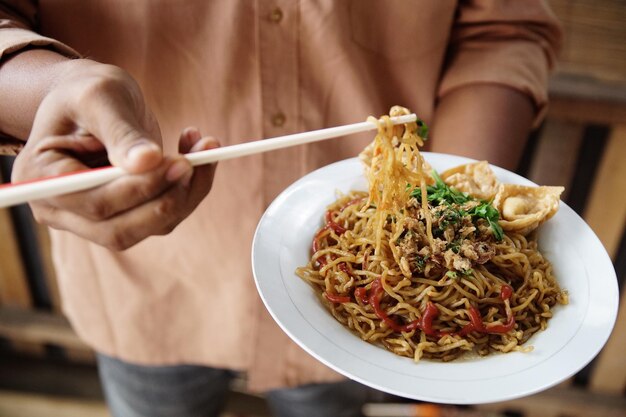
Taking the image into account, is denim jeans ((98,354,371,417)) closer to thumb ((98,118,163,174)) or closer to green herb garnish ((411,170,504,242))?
green herb garnish ((411,170,504,242))

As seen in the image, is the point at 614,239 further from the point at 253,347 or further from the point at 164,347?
the point at 164,347

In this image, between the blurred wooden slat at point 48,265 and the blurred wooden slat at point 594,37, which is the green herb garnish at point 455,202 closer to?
the blurred wooden slat at point 594,37

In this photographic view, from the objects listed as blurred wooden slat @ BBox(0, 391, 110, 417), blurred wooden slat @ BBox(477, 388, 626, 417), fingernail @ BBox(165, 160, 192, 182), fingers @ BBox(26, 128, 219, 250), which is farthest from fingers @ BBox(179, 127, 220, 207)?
blurred wooden slat @ BBox(0, 391, 110, 417)

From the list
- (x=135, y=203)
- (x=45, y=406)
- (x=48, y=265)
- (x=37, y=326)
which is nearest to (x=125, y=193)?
(x=135, y=203)

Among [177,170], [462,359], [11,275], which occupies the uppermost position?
[177,170]

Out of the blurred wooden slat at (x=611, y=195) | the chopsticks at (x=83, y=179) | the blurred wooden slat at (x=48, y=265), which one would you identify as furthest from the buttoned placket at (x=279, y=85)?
the blurred wooden slat at (x=48, y=265)

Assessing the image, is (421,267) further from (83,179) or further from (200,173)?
(83,179)

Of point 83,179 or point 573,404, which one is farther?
point 573,404

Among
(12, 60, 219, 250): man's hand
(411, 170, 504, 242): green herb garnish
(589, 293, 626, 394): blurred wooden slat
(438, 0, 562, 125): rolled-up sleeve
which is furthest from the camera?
(589, 293, 626, 394): blurred wooden slat
